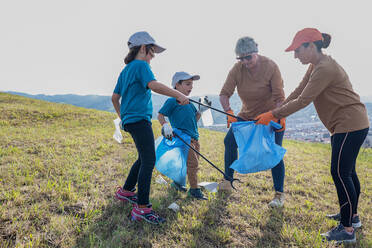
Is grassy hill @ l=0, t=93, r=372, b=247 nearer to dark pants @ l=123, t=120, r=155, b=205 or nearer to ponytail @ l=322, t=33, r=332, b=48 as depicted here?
dark pants @ l=123, t=120, r=155, b=205

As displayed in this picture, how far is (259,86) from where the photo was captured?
346cm

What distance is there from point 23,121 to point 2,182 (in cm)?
824

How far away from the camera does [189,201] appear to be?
330cm

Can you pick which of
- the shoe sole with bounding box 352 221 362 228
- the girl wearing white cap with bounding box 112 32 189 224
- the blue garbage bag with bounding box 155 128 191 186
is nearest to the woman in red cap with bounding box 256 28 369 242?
the shoe sole with bounding box 352 221 362 228

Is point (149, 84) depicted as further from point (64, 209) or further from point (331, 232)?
point (331, 232)

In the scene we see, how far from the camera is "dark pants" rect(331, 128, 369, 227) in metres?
2.40

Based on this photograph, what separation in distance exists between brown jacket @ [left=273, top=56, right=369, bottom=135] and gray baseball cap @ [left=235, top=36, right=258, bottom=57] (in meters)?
0.99

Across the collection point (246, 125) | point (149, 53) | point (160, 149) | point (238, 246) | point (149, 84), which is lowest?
point (238, 246)

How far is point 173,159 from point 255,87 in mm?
1729

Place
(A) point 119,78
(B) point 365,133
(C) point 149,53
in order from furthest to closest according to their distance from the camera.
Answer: (A) point 119,78 → (C) point 149,53 → (B) point 365,133

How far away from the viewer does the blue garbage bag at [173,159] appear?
339cm

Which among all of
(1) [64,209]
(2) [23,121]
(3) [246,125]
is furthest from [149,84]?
(2) [23,121]

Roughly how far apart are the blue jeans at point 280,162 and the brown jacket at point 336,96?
100 cm

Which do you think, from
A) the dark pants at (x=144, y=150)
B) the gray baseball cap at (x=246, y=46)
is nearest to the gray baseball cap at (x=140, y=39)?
the dark pants at (x=144, y=150)
